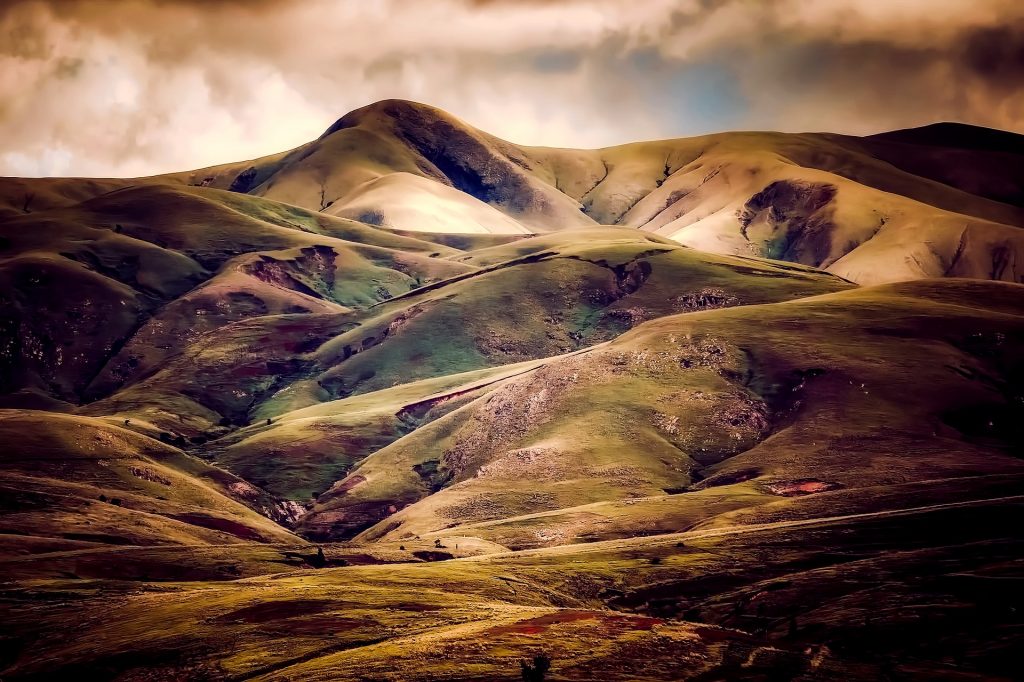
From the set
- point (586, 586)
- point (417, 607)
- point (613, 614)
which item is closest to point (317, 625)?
point (417, 607)

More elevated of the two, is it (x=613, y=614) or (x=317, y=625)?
(x=317, y=625)

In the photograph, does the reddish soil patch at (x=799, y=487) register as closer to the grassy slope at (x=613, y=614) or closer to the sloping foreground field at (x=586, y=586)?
the sloping foreground field at (x=586, y=586)

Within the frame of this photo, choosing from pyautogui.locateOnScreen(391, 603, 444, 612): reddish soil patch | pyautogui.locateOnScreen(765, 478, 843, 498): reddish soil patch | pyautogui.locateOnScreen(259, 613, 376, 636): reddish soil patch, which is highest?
pyautogui.locateOnScreen(765, 478, 843, 498): reddish soil patch

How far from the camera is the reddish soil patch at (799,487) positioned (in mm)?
184375

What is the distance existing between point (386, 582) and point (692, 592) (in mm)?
41889

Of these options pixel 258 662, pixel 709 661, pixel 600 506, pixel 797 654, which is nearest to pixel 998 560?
pixel 797 654

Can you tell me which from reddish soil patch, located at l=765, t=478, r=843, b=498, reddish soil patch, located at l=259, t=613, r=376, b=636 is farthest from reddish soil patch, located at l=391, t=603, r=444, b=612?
reddish soil patch, located at l=765, t=478, r=843, b=498

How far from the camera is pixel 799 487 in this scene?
188 metres

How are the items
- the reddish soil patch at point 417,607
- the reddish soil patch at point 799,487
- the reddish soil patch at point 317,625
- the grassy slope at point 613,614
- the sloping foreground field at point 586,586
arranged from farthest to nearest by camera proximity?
the reddish soil patch at point 799,487 < the reddish soil patch at point 417,607 < the reddish soil patch at point 317,625 < the sloping foreground field at point 586,586 < the grassy slope at point 613,614

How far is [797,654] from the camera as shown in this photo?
359 ft

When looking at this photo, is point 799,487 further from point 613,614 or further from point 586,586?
A: point 613,614

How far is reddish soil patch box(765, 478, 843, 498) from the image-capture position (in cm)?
18438

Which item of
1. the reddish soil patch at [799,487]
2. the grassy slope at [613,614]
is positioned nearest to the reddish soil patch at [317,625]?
the grassy slope at [613,614]

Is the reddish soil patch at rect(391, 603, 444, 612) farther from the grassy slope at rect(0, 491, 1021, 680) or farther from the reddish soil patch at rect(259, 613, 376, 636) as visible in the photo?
the reddish soil patch at rect(259, 613, 376, 636)
